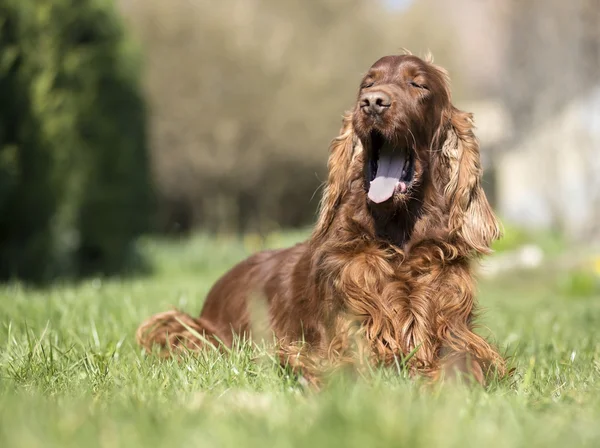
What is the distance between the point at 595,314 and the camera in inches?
226

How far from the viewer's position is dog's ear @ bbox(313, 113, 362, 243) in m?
3.22

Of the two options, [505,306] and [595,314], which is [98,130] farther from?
[595,314]

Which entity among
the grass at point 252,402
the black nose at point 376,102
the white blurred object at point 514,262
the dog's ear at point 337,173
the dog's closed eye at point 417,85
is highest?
the dog's closed eye at point 417,85

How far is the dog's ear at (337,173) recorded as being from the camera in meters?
3.22

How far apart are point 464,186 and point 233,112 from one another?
48.0 feet

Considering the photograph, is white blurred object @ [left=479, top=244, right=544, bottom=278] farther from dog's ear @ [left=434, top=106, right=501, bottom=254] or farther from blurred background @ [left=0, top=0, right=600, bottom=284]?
dog's ear @ [left=434, top=106, right=501, bottom=254]

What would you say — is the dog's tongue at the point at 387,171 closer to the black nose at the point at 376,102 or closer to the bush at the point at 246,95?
the black nose at the point at 376,102

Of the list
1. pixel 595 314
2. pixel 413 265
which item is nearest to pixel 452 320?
pixel 413 265

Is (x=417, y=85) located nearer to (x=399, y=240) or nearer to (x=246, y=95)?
(x=399, y=240)

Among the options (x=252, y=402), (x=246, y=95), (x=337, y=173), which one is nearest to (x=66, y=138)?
(x=337, y=173)

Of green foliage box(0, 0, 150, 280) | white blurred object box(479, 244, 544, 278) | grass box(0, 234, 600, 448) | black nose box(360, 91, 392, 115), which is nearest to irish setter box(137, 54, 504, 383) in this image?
black nose box(360, 91, 392, 115)

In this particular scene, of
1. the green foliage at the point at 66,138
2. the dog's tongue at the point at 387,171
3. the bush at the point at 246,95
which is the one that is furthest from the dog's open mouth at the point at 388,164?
the bush at the point at 246,95

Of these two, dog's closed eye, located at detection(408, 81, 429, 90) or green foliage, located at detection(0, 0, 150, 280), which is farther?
green foliage, located at detection(0, 0, 150, 280)

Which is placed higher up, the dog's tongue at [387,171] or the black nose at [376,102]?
the black nose at [376,102]
